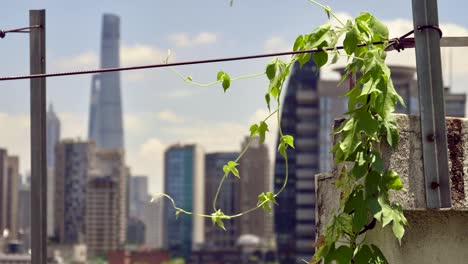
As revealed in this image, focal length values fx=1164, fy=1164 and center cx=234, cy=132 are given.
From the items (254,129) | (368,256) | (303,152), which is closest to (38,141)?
(254,129)

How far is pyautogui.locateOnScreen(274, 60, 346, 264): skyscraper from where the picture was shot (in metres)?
191

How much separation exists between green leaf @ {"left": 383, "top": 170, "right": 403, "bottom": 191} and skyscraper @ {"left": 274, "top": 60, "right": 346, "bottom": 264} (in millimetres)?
184998

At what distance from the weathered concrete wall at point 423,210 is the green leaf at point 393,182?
45mm

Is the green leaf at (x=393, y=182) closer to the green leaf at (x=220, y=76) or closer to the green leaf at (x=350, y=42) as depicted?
the green leaf at (x=350, y=42)

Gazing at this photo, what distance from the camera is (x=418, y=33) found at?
3.45 m

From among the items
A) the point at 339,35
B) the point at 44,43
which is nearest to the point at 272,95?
the point at 339,35

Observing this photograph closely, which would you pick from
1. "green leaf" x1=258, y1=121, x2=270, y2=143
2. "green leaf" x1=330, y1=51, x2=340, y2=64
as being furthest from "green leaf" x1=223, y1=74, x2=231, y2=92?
"green leaf" x1=330, y1=51, x2=340, y2=64

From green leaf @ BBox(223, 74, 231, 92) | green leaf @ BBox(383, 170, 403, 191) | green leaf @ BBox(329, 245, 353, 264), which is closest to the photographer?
green leaf @ BBox(383, 170, 403, 191)

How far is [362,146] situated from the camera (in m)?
3.35

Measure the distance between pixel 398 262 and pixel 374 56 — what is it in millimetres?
597

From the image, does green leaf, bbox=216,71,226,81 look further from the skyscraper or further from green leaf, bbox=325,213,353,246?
the skyscraper

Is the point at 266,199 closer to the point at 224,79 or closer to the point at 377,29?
the point at 224,79

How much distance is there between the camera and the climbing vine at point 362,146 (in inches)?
129

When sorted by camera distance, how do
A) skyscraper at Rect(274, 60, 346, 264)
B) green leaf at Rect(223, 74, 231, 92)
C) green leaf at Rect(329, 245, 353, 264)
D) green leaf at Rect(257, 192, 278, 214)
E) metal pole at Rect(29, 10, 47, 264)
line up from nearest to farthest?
green leaf at Rect(329, 245, 353, 264)
green leaf at Rect(223, 74, 231, 92)
green leaf at Rect(257, 192, 278, 214)
metal pole at Rect(29, 10, 47, 264)
skyscraper at Rect(274, 60, 346, 264)
